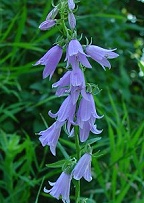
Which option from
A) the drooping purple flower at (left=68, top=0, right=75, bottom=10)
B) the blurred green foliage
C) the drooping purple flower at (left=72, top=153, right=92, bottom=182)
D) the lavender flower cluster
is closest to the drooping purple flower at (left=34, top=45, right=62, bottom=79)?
the lavender flower cluster

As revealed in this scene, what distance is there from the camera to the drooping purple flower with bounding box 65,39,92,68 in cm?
123

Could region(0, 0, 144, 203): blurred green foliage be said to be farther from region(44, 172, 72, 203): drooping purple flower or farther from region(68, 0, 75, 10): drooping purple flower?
region(68, 0, 75, 10): drooping purple flower

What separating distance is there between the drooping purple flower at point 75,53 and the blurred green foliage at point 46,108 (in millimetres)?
940

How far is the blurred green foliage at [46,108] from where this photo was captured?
229 centimetres

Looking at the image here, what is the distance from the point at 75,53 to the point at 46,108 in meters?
1.65

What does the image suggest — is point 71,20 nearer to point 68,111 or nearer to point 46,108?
point 68,111

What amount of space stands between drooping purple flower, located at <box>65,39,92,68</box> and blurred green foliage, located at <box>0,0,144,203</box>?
0.94 metres

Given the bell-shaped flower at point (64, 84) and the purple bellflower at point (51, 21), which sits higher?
the purple bellflower at point (51, 21)

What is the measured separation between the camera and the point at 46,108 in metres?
2.87

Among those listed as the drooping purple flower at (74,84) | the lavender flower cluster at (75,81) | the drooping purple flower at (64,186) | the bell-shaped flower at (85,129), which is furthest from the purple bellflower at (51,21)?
the drooping purple flower at (64,186)

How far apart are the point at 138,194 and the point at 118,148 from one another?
0.70 feet

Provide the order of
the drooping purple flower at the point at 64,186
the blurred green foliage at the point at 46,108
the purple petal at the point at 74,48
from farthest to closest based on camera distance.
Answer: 1. the blurred green foliage at the point at 46,108
2. the drooping purple flower at the point at 64,186
3. the purple petal at the point at 74,48

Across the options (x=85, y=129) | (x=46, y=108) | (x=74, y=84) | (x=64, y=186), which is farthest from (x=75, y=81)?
(x=46, y=108)

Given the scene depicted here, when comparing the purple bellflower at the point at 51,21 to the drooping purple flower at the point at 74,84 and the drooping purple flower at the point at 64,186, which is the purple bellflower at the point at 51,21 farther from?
the drooping purple flower at the point at 64,186
